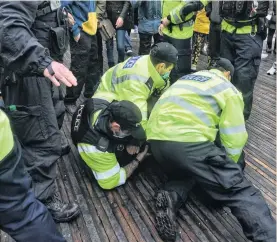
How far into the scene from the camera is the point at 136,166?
269 cm

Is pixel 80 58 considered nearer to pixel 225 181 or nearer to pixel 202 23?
pixel 225 181

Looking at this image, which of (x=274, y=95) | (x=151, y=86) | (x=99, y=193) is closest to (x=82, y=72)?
(x=151, y=86)

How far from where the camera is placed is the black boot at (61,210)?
220 cm

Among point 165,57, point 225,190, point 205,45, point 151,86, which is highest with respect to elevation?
point 165,57

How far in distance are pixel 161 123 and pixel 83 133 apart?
2.00 ft

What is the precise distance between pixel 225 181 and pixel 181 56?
245 centimetres

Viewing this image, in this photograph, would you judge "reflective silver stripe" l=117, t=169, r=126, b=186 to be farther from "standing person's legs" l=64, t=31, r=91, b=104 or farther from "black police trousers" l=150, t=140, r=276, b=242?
"standing person's legs" l=64, t=31, r=91, b=104

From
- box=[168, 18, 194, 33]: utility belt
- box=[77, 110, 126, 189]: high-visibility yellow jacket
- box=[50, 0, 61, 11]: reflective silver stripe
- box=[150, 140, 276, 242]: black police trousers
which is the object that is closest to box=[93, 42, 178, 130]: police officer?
box=[77, 110, 126, 189]: high-visibility yellow jacket

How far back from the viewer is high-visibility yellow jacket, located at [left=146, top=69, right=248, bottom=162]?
212 cm

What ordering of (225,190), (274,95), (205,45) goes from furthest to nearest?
(205,45)
(274,95)
(225,190)

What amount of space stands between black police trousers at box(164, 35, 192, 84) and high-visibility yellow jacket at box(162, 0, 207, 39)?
0.06 meters

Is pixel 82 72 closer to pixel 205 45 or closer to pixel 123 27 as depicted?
pixel 123 27

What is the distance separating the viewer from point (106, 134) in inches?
95.3

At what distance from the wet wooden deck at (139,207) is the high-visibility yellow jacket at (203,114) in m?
0.51
